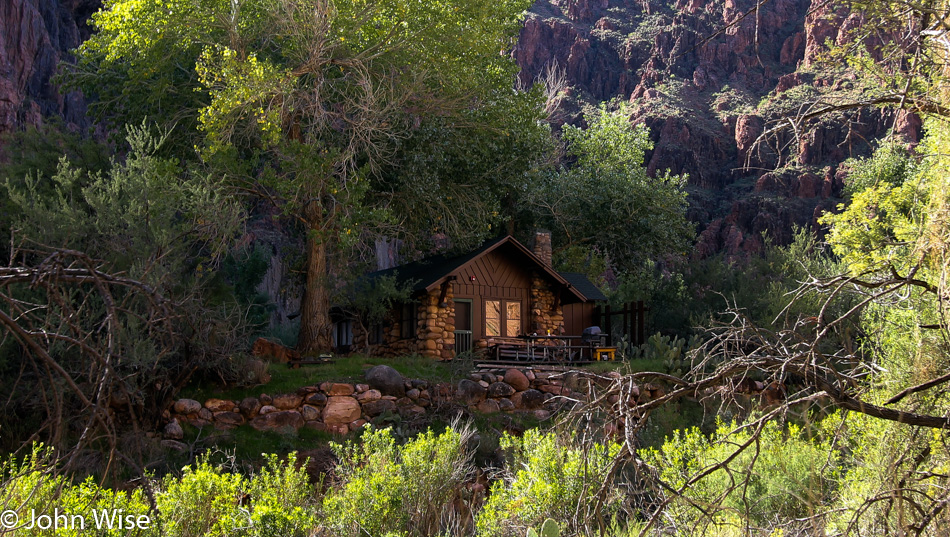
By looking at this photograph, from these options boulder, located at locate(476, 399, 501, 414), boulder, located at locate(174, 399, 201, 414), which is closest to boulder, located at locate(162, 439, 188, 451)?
boulder, located at locate(174, 399, 201, 414)

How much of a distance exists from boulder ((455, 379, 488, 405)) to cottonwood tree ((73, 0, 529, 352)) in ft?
14.8

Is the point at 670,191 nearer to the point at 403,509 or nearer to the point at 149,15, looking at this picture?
the point at 149,15

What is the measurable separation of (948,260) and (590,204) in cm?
2390

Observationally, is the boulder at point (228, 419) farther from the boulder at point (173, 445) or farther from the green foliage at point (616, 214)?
the green foliage at point (616, 214)

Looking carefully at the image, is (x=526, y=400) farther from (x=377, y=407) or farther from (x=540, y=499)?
(x=540, y=499)

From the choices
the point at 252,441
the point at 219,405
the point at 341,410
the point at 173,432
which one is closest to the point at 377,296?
the point at 341,410

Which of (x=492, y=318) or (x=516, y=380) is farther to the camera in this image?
(x=492, y=318)

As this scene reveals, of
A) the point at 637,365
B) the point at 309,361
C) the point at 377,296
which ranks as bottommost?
Result: the point at 637,365

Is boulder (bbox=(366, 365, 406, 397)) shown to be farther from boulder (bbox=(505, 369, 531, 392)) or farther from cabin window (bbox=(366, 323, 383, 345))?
cabin window (bbox=(366, 323, 383, 345))

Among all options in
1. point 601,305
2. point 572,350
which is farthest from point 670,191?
point 572,350

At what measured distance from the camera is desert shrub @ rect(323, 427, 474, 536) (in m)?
6.37

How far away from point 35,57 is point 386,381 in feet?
92.0

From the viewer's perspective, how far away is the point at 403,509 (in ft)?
23.1

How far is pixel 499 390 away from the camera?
16.6m
